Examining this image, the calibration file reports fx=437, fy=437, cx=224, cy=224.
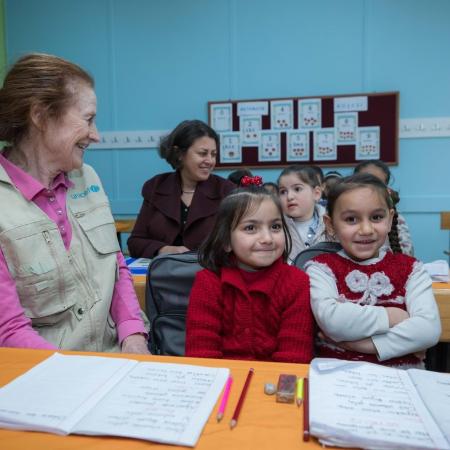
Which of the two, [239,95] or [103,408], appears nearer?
[103,408]

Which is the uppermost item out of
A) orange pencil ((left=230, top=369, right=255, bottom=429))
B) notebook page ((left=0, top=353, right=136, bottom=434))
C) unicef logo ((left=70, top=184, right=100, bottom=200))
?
unicef logo ((left=70, top=184, right=100, bottom=200))

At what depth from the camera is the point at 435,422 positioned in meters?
0.69

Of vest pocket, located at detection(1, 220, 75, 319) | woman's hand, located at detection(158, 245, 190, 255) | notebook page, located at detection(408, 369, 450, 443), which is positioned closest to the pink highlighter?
notebook page, located at detection(408, 369, 450, 443)

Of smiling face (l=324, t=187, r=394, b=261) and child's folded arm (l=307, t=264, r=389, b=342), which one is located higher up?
smiling face (l=324, t=187, r=394, b=261)

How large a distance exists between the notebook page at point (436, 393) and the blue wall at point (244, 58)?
146 inches

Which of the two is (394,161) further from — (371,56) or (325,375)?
(325,375)

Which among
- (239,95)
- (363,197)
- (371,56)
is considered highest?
(371,56)

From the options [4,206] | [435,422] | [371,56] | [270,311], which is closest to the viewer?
[435,422]

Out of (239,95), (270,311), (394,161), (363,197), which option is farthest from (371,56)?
(270,311)

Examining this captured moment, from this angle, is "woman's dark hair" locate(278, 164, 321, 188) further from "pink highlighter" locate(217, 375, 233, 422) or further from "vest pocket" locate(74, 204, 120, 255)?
"pink highlighter" locate(217, 375, 233, 422)

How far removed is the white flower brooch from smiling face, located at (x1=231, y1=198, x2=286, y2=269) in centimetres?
25

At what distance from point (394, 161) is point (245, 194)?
3164 mm

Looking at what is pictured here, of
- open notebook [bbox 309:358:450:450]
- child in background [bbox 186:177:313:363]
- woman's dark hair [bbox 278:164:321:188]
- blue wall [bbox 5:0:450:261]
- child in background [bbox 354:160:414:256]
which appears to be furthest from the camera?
blue wall [bbox 5:0:450:261]

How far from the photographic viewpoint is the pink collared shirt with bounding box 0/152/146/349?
1.21 m
